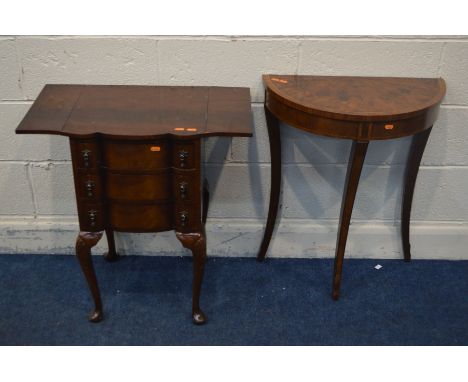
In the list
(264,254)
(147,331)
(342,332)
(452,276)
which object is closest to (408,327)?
(342,332)

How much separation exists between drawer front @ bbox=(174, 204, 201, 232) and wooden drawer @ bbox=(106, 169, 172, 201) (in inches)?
2.6

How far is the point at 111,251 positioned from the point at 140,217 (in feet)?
2.12

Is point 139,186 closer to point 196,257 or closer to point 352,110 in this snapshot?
point 196,257

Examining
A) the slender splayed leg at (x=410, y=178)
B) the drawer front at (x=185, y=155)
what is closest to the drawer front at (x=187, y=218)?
the drawer front at (x=185, y=155)

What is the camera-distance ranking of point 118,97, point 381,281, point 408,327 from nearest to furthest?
point 118,97 < point 408,327 < point 381,281

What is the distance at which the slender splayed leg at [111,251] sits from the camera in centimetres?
276

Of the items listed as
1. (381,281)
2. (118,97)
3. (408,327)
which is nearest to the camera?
(118,97)

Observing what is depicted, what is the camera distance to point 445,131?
2586 millimetres

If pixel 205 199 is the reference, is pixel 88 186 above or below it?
above

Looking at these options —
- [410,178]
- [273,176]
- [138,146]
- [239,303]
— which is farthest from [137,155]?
[410,178]

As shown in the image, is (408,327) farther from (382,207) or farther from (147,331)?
(147,331)

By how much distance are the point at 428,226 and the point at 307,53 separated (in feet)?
3.31

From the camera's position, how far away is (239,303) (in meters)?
2.60

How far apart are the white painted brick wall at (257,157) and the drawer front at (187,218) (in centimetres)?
47
